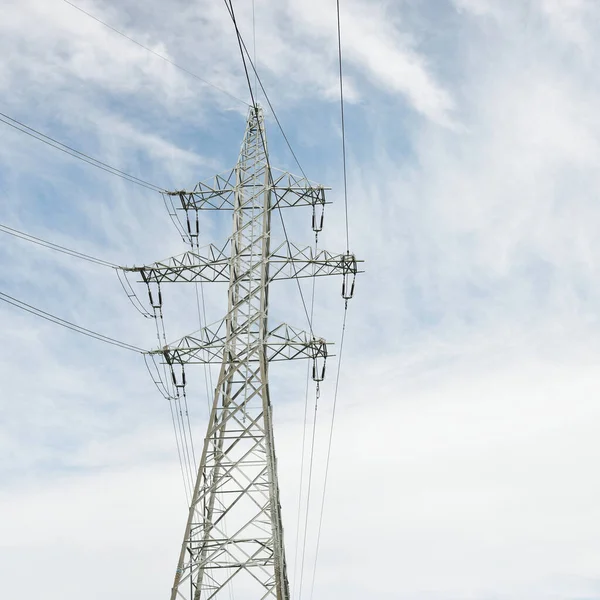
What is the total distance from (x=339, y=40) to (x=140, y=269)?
504 inches

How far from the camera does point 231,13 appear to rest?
505 inches

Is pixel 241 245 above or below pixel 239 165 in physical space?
below

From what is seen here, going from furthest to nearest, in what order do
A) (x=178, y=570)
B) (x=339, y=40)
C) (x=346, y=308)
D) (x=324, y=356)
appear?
1. (x=346, y=308)
2. (x=324, y=356)
3. (x=178, y=570)
4. (x=339, y=40)

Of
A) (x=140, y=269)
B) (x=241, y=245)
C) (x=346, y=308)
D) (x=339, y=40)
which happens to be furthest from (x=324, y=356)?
(x=339, y=40)

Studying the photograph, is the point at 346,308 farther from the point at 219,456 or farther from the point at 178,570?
the point at 178,570

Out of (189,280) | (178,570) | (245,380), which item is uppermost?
(189,280)

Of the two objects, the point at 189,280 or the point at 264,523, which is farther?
the point at 189,280

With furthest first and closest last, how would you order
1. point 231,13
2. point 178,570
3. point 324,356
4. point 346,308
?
point 346,308
point 324,356
point 178,570
point 231,13

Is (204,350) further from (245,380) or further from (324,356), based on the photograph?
(324,356)

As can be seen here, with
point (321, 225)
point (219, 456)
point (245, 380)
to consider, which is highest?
point (321, 225)

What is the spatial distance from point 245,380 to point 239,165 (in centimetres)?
878

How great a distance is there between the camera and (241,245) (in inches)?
970

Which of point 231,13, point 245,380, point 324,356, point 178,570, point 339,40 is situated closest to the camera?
point 231,13

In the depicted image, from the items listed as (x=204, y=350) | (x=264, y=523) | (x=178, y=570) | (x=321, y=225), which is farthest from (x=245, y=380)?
(x=321, y=225)
